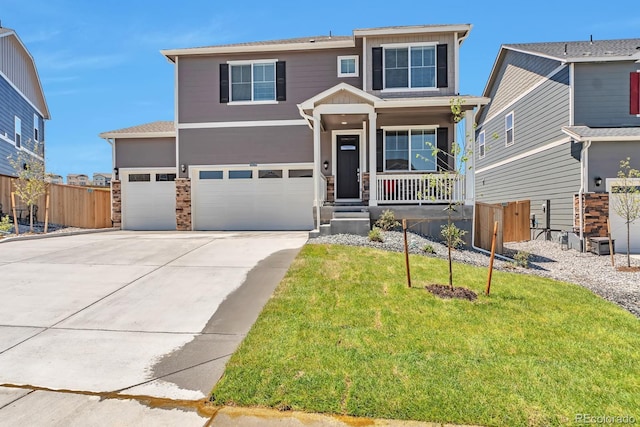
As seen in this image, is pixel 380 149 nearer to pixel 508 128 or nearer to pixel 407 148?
pixel 407 148

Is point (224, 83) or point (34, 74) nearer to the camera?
point (224, 83)

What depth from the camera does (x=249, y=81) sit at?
13.7 meters

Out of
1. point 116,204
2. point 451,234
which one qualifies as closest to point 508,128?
point 451,234

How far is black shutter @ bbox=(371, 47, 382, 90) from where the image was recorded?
12516mm

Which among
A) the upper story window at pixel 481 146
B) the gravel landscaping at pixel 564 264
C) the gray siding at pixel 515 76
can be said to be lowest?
the gravel landscaping at pixel 564 264

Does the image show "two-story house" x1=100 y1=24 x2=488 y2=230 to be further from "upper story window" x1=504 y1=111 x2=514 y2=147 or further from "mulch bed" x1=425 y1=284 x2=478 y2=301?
"mulch bed" x1=425 y1=284 x2=478 y2=301

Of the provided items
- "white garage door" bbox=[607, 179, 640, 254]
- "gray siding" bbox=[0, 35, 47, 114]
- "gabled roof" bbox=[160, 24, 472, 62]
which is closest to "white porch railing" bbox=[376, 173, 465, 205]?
"white garage door" bbox=[607, 179, 640, 254]

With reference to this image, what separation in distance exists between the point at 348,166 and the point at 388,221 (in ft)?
11.3

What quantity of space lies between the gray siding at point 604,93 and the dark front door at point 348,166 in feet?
24.3

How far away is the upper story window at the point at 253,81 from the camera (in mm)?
13570

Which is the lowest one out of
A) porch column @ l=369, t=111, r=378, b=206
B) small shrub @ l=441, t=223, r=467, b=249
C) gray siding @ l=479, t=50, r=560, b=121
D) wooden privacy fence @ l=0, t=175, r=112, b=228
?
small shrub @ l=441, t=223, r=467, b=249

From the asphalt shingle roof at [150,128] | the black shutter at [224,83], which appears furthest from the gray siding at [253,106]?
the asphalt shingle roof at [150,128]

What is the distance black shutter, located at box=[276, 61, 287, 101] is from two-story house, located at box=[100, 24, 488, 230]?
37 mm

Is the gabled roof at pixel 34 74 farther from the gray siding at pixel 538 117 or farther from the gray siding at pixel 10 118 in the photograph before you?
the gray siding at pixel 538 117
